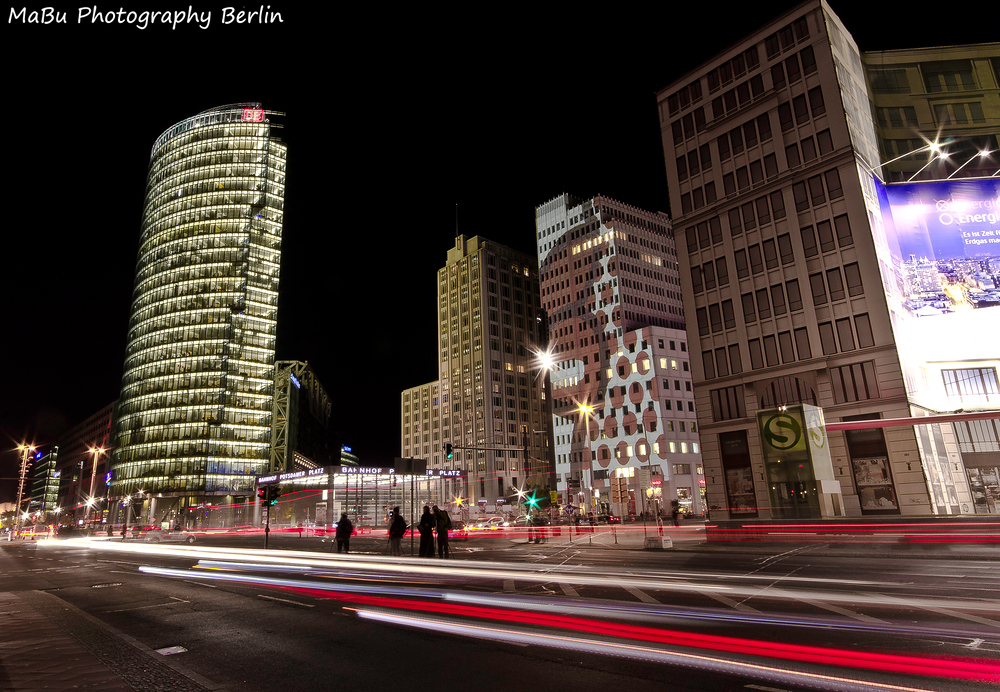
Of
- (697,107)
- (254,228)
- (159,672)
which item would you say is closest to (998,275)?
(697,107)

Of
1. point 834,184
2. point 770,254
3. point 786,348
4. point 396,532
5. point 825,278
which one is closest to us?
point 396,532

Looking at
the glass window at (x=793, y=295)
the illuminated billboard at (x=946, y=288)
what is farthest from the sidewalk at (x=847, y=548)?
the glass window at (x=793, y=295)

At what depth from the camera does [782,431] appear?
34531mm

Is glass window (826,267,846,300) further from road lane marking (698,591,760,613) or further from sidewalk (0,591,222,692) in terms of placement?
sidewalk (0,591,222,692)

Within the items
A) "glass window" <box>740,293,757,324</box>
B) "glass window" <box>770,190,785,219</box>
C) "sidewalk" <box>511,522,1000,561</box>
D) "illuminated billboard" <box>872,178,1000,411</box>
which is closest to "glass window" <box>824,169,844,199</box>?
"illuminated billboard" <box>872,178,1000,411</box>

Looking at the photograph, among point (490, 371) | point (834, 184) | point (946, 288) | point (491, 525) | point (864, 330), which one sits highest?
point (490, 371)

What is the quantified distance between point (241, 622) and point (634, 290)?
102028 mm

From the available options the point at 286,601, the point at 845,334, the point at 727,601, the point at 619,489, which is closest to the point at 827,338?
the point at 845,334

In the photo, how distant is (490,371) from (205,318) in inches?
→ 2604

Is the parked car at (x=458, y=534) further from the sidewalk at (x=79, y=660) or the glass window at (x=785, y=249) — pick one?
the glass window at (x=785, y=249)

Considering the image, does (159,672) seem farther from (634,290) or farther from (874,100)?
(634,290)

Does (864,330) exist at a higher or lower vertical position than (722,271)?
lower

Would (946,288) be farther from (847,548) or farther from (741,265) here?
(847,548)

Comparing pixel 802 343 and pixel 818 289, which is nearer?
pixel 818 289
